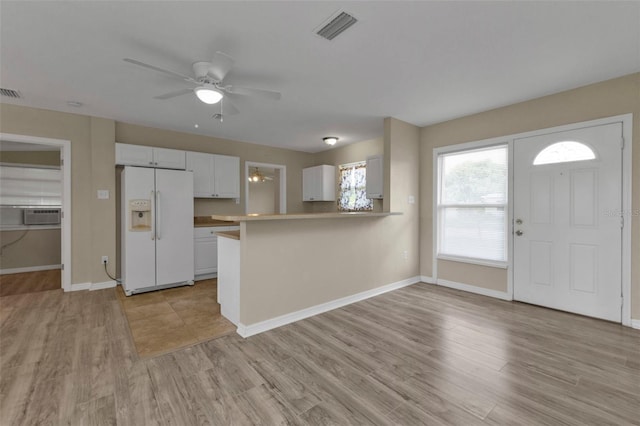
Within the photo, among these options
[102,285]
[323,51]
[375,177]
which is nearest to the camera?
[323,51]

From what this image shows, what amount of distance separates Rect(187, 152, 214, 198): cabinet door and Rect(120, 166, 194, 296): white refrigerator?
1.47ft

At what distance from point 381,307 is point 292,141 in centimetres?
371

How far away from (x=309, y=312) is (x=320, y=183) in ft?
11.4

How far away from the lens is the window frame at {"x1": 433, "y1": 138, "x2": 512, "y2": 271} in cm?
366

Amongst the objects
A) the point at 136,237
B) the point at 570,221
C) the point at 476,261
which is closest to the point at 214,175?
the point at 136,237

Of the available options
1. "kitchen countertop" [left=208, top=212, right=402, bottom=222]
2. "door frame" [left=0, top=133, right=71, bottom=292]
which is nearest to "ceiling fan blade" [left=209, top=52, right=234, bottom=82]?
"kitchen countertop" [left=208, top=212, right=402, bottom=222]

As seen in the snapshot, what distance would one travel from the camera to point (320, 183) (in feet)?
20.1

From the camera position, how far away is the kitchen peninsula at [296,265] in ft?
8.93

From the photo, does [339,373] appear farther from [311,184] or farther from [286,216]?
[311,184]

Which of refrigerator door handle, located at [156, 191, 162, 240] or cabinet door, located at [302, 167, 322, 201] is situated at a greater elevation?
cabinet door, located at [302, 167, 322, 201]

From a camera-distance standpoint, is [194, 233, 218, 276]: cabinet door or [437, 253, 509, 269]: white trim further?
[194, 233, 218, 276]: cabinet door

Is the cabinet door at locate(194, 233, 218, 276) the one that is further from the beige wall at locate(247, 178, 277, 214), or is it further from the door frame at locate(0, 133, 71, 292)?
the beige wall at locate(247, 178, 277, 214)

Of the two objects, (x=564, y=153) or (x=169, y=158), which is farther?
(x=169, y=158)

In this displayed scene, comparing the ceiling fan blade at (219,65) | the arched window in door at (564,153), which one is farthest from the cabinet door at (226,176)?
the arched window in door at (564,153)
